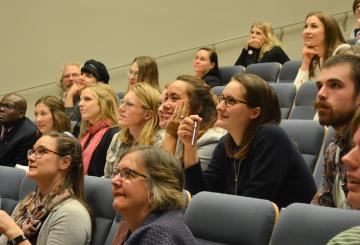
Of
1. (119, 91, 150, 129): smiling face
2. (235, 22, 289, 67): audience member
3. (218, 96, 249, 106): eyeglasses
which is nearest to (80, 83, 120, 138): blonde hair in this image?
(119, 91, 150, 129): smiling face

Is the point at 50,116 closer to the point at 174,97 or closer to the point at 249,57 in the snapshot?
the point at 174,97

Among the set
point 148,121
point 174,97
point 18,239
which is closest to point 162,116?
point 174,97

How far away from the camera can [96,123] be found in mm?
3723

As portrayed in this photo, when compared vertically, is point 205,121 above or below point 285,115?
above

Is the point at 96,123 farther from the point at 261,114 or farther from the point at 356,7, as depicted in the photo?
the point at 356,7

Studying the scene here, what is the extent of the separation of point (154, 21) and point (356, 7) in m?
2.47

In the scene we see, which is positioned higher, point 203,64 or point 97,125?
point 97,125

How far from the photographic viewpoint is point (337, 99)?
2.15 metres

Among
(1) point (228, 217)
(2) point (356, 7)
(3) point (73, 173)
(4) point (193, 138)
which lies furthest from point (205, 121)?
(2) point (356, 7)

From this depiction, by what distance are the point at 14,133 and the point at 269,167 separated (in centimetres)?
244

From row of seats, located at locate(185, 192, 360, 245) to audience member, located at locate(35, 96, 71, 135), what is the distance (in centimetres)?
221

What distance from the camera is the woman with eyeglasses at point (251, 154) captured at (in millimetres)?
2312

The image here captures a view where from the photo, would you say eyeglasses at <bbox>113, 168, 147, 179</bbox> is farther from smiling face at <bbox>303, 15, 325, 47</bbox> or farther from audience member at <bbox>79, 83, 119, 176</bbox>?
smiling face at <bbox>303, 15, 325, 47</bbox>

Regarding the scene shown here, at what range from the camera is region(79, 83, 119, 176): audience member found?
3531mm
